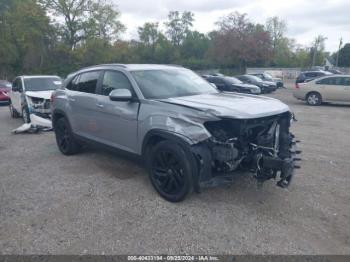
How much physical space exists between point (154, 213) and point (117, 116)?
167cm

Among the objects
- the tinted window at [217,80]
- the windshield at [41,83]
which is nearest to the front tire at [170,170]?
the windshield at [41,83]

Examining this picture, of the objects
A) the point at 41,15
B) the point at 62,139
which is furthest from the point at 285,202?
the point at 41,15

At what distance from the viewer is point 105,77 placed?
18.1 feet

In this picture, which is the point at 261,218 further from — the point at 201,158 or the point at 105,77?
the point at 105,77

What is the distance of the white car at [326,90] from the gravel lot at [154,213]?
9923 mm

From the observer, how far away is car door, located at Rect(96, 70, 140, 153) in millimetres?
4801

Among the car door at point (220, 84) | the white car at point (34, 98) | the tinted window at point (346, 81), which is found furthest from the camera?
the car door at point (220, 84)

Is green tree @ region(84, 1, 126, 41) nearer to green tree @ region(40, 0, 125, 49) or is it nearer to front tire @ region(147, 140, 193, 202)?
green tree @ region(40, 0, 125, 49)

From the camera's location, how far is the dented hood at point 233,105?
3.89 m

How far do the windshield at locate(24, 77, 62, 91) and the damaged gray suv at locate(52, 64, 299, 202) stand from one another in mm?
5971

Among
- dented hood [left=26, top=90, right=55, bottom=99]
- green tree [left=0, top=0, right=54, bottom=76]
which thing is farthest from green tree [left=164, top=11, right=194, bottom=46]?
dented hood [left=26, top=90, right=55, bottom=99]

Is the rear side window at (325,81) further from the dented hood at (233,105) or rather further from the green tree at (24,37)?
the green tree at (24,37)

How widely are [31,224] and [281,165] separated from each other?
308 centimetres

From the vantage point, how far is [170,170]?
4305 millimetres
